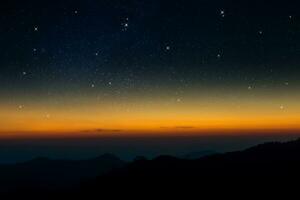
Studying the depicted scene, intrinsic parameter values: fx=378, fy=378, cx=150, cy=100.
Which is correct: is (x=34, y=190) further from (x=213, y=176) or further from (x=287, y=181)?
(x=287, y=181)

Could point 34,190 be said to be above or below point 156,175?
below

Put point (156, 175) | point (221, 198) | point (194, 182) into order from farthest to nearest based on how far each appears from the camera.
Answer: point (156, 175), point (194, 182), point (221, 198)

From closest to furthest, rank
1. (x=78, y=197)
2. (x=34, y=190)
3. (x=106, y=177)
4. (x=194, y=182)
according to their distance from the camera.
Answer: (x=194, y=182) → (x=78, y=197) → (x=106, y=177) → (x=34, y=190)

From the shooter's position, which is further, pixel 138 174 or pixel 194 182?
pixel 138 174

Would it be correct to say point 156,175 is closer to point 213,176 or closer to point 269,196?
point 213,176

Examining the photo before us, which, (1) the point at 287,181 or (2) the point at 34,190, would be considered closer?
(1) the point at 287,181

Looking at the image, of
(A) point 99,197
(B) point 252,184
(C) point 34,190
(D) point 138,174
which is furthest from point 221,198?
(C) point 34,190

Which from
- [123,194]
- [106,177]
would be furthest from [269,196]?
[106,177]

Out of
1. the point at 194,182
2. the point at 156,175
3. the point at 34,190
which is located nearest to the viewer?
the point at 194,182

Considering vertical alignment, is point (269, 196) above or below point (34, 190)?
above
